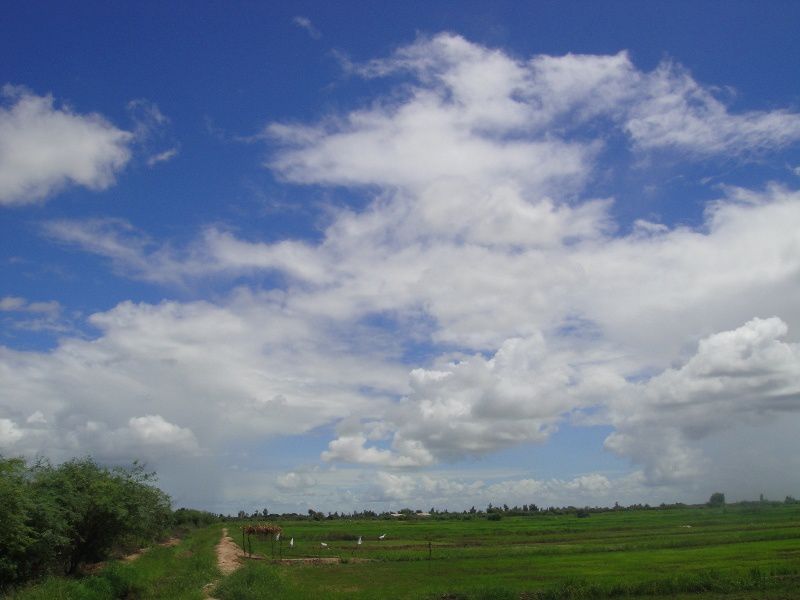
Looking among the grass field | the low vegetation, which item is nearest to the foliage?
the low vegetation

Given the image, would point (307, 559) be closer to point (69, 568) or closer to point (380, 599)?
point (69, 568)

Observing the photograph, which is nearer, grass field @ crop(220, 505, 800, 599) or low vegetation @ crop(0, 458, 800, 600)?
low vegetation @ crop(0, 458, 800, 600)

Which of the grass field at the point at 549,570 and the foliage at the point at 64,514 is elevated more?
the foliage at the point at 64,514

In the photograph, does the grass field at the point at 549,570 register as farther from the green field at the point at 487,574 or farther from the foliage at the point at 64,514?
the foliage at the point at 64,514

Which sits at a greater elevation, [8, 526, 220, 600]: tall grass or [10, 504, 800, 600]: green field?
[8, 526, 220, 600]: tall grass

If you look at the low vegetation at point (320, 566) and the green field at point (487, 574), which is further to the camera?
the green field at point (487, 574)

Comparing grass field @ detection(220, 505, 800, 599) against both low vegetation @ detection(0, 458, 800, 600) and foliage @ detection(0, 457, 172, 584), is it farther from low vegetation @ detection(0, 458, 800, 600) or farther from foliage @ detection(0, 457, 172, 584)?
foliage @ detection(0, 457, 172, 584)

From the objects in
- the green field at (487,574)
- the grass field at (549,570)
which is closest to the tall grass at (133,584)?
the green field at (487,574)

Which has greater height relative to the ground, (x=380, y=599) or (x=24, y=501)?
(x=24, y=501)

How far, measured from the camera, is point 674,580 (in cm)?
2747

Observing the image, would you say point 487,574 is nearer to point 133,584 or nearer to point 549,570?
point 549,570

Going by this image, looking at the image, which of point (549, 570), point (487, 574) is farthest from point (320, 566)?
point (549, 570)

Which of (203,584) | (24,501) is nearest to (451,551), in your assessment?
(203,584)

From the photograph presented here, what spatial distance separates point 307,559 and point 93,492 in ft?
69.1
